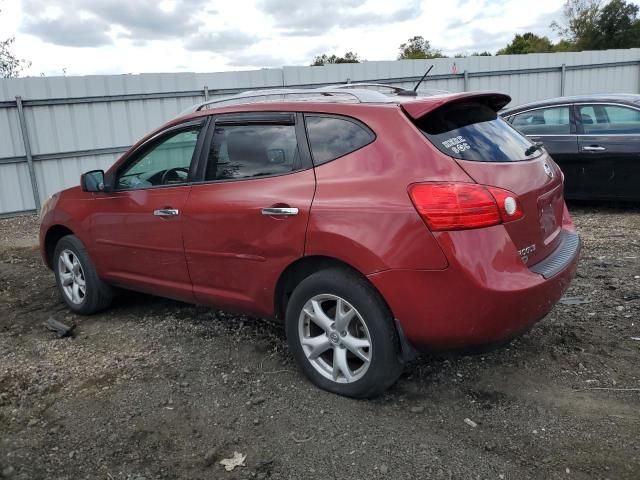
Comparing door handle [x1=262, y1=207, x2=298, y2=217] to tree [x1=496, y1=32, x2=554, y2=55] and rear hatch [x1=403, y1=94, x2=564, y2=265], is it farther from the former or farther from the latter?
tree [x1=496, y1=32, x2=554, y2=55]

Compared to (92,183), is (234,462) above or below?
below

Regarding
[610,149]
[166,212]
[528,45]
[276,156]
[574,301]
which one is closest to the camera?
[276,156]

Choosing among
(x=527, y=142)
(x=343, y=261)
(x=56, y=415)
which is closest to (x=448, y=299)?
(x=343, y=261)

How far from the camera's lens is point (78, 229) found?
4844mm

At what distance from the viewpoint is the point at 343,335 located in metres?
3.21

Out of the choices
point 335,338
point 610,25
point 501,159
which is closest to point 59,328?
point 335,338

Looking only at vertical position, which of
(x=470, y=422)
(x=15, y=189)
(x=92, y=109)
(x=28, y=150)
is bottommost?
(x=470, y=422)

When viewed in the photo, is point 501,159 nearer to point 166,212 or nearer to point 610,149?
point 166,212

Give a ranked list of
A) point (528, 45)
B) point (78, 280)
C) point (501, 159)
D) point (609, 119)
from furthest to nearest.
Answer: point (528, 45), point (609, 119), point (78, 280), point (501, 159)

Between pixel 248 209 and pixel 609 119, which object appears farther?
pixel 609 119

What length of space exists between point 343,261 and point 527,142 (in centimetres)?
146

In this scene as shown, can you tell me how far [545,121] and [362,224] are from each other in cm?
590

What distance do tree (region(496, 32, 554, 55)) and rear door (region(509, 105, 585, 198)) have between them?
48.8 metres

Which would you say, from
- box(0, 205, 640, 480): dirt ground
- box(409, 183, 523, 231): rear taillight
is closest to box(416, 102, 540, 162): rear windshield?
box(409, 183, 523, 231): rear taillight
